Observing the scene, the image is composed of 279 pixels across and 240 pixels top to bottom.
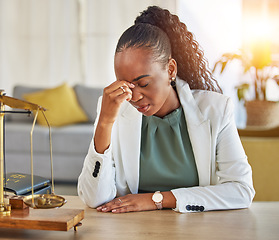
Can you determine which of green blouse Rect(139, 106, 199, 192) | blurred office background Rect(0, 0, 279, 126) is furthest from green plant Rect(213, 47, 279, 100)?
green blouse Rect(139, 106, 199, 192)

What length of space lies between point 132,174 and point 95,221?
1.22ft

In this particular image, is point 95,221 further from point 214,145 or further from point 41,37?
point 41,37

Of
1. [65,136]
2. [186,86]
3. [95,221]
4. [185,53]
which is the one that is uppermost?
[185,53]

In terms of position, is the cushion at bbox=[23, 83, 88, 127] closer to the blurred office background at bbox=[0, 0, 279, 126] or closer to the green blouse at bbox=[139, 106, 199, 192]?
the blurred office background at bbox=[0, 0, 279, 126]

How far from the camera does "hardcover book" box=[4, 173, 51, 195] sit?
1.32m

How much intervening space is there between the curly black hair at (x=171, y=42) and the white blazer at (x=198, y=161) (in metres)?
0.08

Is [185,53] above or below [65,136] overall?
above

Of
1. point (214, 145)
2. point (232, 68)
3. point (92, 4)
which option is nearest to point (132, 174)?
point (214, 145)

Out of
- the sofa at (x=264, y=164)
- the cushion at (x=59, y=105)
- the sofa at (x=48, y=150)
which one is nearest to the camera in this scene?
the sofa at (x=264, y=164)

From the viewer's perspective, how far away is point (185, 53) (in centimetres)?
164

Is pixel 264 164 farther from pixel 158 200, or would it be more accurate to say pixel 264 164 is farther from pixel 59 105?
pixel 59 105

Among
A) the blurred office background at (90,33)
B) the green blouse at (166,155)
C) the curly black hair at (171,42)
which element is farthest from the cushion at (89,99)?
the green blouse at (166,155)

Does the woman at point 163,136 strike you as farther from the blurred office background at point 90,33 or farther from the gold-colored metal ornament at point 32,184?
the blurred office background at point 90,33

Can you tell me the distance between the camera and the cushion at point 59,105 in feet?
14.8
